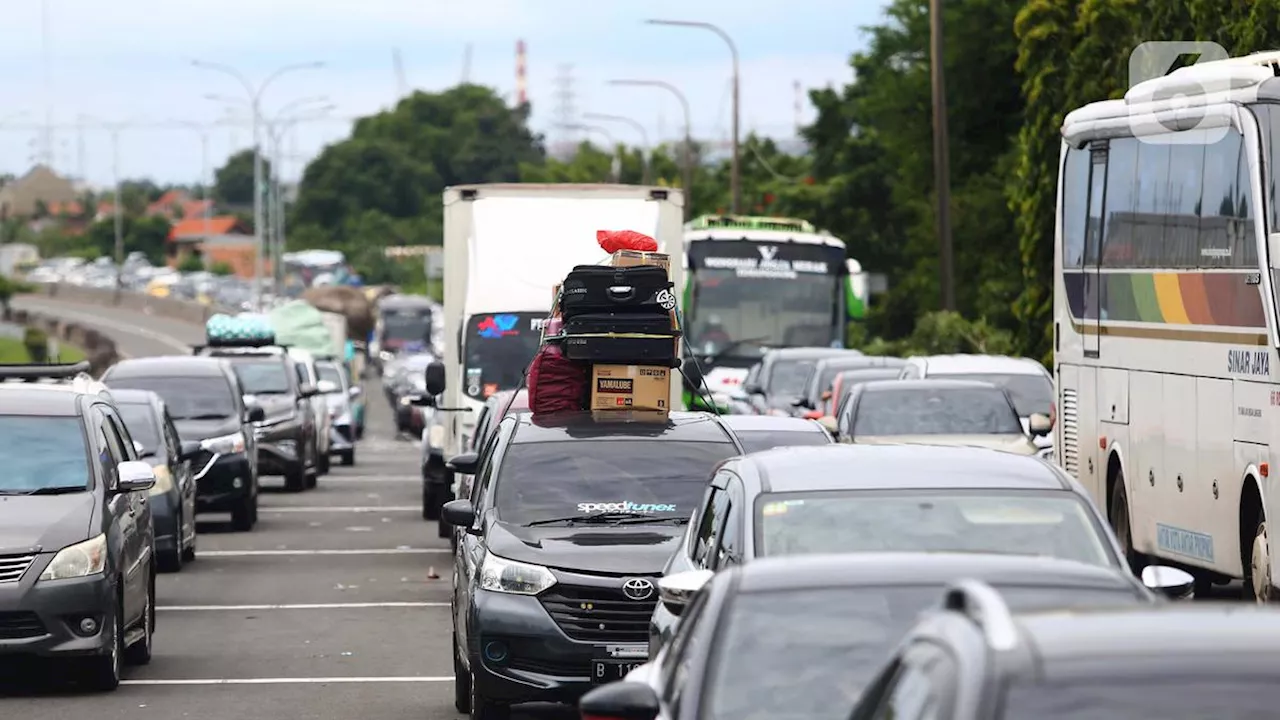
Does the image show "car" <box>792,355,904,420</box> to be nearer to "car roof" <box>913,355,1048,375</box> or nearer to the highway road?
"car roof" <box>913,355,1048,375</box>

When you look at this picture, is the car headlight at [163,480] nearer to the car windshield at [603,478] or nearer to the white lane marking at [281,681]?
the white lane marking at [281,681]

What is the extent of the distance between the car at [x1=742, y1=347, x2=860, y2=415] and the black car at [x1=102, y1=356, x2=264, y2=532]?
6.92m

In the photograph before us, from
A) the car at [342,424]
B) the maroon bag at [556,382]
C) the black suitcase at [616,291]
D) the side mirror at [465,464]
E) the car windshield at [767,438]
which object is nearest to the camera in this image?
the maroon bag at [556,382]

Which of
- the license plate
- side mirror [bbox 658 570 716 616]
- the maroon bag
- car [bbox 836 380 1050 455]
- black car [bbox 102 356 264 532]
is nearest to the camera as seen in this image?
side mirror [bbox 658 570 716 616]

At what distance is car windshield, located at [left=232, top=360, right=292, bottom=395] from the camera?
3569cm

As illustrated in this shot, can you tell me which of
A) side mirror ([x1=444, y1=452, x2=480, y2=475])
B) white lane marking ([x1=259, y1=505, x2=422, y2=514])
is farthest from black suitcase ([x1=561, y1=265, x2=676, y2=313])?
white lane marking ([x1=259, y1=505, x2=422, y2=514])

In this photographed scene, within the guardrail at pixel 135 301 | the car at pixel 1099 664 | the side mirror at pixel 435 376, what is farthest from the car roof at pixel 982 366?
the guardrail at pixel 135 301

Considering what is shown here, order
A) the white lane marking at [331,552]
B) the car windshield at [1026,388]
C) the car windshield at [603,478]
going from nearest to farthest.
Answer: the car windshield at [603,478]
the white lane marking at [331,552]
the car windshield at [1026,388]

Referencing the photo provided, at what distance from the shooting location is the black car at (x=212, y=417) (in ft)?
89.7

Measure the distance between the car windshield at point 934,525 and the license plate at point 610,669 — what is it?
314 cm

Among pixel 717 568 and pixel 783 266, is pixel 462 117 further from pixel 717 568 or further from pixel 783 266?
pixel 717 568

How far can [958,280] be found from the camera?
184ft

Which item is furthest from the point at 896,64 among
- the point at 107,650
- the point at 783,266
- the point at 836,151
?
the point at 107,650

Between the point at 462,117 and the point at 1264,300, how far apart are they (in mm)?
177754
